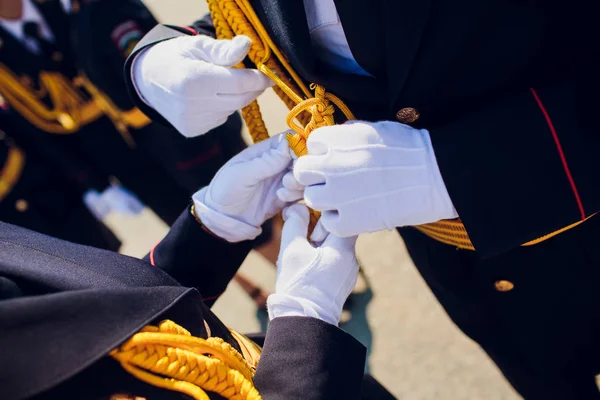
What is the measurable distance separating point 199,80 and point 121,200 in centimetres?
127

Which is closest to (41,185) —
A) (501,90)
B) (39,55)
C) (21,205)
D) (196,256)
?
(21,205)

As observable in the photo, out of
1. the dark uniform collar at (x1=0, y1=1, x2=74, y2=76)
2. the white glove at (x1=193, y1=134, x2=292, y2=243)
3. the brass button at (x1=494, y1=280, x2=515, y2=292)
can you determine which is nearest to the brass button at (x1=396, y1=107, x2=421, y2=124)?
the white glove at (x1=193, y1=134, x2=292, y2=243)

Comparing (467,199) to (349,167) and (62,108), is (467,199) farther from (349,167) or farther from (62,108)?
(62,108)

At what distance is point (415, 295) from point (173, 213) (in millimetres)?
945

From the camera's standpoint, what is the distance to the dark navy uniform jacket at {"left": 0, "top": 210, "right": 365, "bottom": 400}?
0.42m

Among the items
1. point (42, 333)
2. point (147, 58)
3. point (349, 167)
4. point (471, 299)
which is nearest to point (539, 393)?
point (471, 299)

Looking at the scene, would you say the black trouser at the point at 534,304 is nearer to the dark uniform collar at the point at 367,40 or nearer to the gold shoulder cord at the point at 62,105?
the dark uniform collar at the point at 367,40

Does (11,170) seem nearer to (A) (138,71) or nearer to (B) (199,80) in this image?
(A) (138,71)

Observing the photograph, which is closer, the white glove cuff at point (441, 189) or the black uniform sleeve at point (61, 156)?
the white glove cuff at point (441, 189)

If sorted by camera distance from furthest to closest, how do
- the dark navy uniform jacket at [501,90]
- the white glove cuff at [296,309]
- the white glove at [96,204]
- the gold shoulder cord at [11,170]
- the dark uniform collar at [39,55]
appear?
1. the white glove at [96,204]
2. the gold shoulder cord at [11,170]
3. the dark uniform collar at [39,55]
4. the white glove cuff at [296,309]
5. the dark navy uniform jacket at [501,90]

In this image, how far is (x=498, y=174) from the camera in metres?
0.58

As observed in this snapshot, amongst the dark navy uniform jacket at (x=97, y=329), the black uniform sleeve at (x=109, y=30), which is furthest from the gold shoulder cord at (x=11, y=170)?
the dark navy uniform jacket at (x=97, y=329)

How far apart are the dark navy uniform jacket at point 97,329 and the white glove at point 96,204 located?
136 centimetres

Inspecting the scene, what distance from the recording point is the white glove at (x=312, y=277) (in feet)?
2.26
